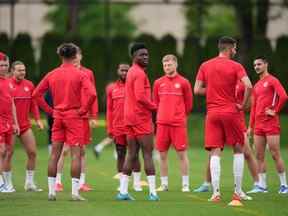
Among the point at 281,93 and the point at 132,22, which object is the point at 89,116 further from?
the point at 132,22

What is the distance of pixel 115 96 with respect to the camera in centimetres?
2028

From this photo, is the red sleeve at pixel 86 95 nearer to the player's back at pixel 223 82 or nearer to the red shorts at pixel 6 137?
the player's back at pixel 223 82

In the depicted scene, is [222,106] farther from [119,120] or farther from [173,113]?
[119,120]

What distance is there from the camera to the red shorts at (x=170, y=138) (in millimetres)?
20156

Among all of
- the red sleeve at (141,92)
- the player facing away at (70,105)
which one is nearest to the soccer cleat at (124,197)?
the player facing away at (70,105)

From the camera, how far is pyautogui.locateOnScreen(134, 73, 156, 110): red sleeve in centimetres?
1727

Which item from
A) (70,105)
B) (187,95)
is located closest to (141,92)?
(70,105)

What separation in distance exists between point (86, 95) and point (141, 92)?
86cm

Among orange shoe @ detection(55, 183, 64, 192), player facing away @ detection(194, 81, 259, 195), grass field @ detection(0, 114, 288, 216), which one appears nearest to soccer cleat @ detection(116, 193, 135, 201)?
grass field @ detection(0, 114, 288, 216)

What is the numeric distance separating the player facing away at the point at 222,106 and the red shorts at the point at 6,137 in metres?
3.76

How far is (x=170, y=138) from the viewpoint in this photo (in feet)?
66.6

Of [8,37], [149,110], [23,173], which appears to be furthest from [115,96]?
[8,37]

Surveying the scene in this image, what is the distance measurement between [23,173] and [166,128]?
488cm

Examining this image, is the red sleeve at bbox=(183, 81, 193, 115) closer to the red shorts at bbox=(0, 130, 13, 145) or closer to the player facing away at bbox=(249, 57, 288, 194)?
the player facing away at bbox=(249, 57, 288, 194)
